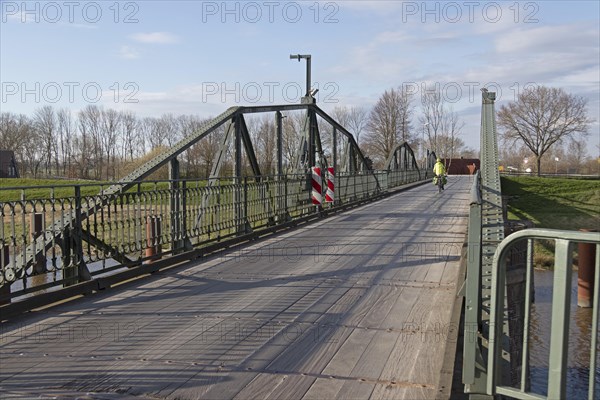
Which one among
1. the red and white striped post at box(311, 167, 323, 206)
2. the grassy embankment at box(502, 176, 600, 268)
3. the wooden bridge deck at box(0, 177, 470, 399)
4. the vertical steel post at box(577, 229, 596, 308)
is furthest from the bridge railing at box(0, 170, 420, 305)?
the grassy embankment at box(502, 176, 600, 268)

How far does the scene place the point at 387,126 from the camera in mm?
69562

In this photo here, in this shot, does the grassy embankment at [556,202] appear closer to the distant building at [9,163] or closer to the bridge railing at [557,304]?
the bridge railing at [557,304]

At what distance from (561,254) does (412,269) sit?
16.6 ft

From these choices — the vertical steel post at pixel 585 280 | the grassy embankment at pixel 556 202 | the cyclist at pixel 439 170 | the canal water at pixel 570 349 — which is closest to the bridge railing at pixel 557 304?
the canal water at pixel 570 349

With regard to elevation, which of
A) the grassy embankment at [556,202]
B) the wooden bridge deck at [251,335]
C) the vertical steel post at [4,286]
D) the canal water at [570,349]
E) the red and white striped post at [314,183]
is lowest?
the canal water at [570,349]

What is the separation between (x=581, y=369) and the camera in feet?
36.8

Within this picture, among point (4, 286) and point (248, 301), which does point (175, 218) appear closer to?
point (248, 301)

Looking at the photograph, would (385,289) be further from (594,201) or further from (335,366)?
(594,201)

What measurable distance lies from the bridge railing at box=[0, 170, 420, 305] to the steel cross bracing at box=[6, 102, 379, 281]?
0.06 feet

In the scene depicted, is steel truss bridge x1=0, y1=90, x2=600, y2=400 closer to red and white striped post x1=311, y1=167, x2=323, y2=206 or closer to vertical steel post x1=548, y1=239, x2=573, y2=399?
vertical steel post x1=548, y1=239, x2=573, y2=399

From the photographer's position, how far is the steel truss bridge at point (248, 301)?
3482 millimetres

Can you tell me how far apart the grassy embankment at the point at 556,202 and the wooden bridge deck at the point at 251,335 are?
104 ft

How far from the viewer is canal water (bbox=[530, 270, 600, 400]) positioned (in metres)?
10.3

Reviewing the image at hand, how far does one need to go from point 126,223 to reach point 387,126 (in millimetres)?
64459
